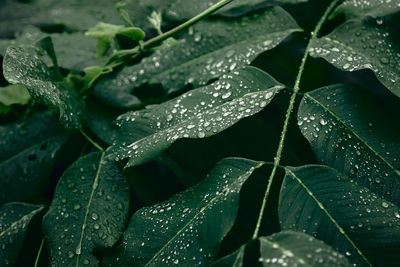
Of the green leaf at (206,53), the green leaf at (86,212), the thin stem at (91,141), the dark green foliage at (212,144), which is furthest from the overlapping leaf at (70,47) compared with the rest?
the green leaf at (86,212)

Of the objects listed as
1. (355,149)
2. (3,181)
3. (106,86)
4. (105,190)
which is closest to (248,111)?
(355,149)

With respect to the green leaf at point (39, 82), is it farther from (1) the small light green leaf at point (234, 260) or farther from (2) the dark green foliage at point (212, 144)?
(1) the small light green leaf at point (234, 260)

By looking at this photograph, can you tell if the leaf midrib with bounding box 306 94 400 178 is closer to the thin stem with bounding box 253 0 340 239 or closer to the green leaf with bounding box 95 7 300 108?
the thin stem with bounding box 253 0 340 239

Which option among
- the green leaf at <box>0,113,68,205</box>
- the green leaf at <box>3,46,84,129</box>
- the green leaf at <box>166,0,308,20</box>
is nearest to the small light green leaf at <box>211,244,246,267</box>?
the green leaf at <box>3,46,84,129</box>

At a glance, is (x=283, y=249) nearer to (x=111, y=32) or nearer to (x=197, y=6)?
(x=111, y=32)

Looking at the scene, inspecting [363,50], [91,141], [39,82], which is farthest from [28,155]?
[363,50]

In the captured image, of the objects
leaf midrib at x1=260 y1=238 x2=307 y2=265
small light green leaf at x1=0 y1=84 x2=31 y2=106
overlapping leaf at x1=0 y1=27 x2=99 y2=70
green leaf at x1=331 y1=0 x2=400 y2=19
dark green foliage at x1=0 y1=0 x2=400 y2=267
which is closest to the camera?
leaf midrib at x1=260 y1=238 x2=307 y2=265
